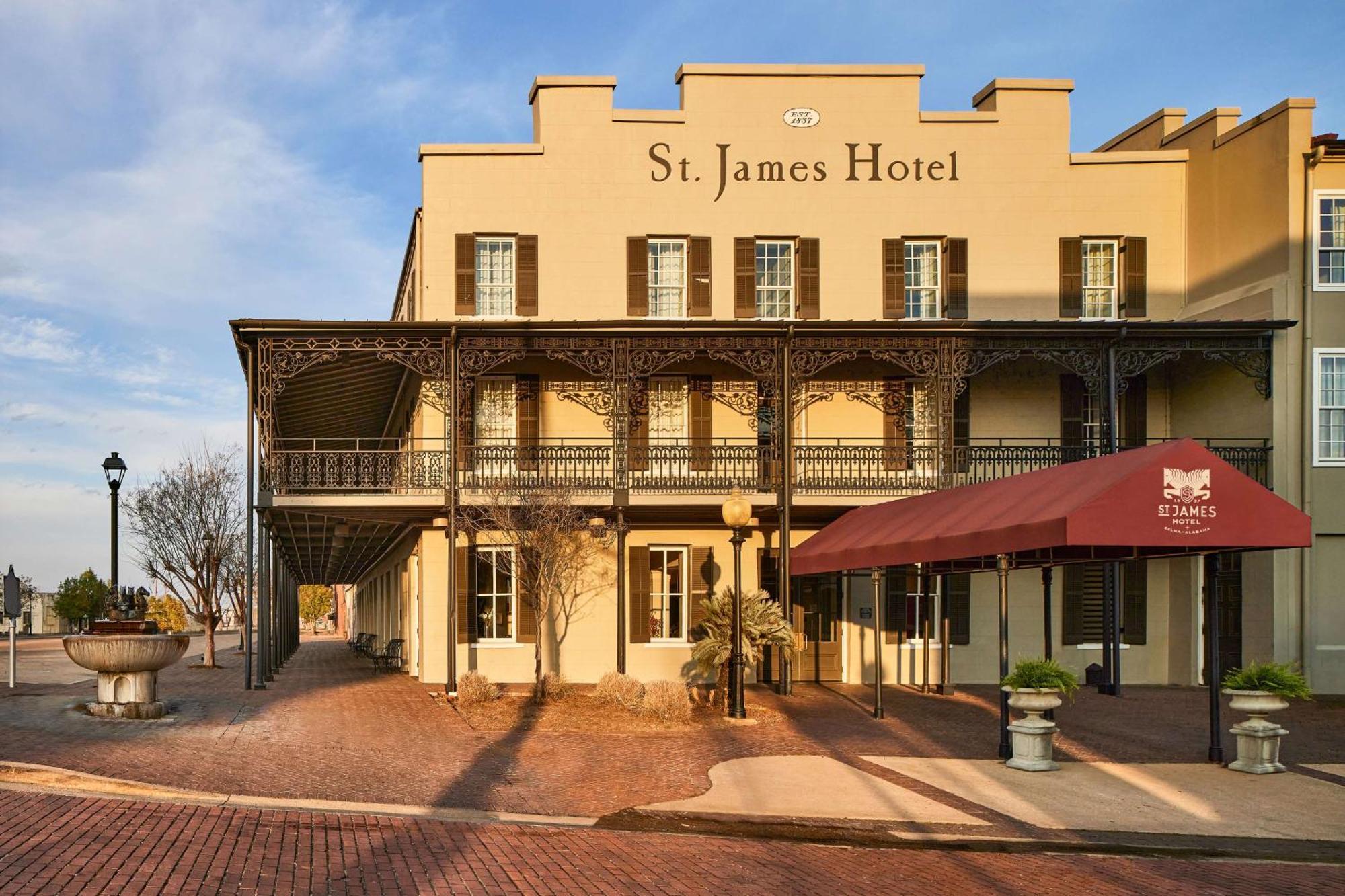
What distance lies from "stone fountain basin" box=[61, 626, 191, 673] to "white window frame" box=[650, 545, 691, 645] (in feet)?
31.0

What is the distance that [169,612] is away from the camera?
6619 cm

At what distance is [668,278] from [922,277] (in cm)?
519

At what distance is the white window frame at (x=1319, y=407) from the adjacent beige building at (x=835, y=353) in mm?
57

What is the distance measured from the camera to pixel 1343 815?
11945mm

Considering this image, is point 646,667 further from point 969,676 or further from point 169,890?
point 169,890

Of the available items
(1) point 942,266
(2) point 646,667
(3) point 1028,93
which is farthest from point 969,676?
(3) point 1028,93

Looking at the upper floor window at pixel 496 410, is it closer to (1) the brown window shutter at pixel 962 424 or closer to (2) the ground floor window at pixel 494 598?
(2) the ground floor window at pixel 494 598

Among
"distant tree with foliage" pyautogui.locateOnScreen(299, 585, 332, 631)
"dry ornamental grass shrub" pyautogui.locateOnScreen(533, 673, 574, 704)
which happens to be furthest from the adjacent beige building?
"distant tree with foliage" pyautogui.locateOnScreen(299, 585, 332, 631)

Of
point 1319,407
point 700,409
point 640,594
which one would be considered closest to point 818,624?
point 640,594

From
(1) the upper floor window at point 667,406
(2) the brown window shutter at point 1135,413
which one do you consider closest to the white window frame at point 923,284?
(2) the brown window shutter at point 1135,413

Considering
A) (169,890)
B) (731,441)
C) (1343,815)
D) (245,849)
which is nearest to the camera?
(169,890)

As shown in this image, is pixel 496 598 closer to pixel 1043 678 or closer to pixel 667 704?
pixel 667 704

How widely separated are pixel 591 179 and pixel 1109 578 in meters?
12.4

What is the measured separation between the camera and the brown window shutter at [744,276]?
958 inches
